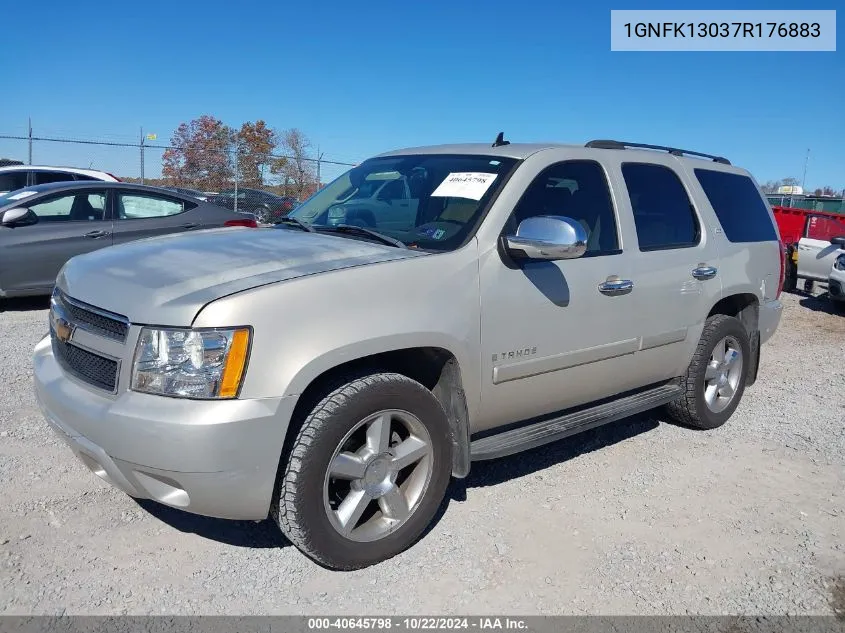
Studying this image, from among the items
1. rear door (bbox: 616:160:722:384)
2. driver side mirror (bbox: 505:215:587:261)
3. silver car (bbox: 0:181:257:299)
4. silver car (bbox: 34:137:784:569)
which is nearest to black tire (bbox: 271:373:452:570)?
silver car (bbox: 34:137:784:569)

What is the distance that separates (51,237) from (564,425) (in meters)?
6.57

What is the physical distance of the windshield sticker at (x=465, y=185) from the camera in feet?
11.7

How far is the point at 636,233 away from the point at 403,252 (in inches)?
64.0

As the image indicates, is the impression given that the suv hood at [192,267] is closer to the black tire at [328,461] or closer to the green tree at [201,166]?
the black tire at [328,461]

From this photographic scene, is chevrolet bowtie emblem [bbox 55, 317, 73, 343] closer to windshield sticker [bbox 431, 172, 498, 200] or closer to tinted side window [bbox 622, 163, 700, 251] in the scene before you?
windshield sticker [bbox 431, 172, 498, 200]

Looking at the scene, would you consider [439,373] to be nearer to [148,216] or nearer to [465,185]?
[465,185]

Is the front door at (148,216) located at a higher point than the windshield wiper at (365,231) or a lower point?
higher

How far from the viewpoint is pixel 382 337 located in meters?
2.88

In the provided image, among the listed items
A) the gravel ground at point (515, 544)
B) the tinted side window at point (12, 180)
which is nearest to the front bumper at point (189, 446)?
the gravel ground at point (515, 544)

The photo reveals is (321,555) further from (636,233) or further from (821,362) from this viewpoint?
(821,362)

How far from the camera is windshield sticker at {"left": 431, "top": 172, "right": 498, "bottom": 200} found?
357 centimetres

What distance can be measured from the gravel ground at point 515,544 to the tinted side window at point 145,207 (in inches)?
170

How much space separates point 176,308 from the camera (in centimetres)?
257

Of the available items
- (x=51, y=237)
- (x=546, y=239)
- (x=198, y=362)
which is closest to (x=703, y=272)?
(x=546, y=239)
